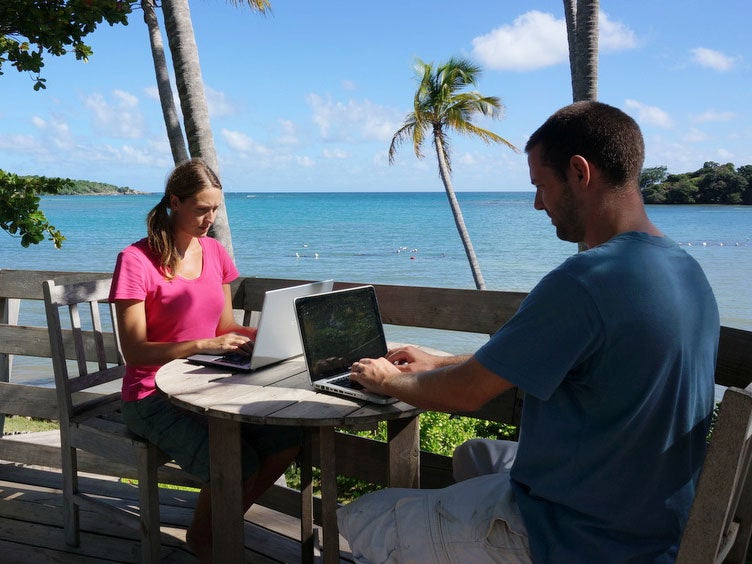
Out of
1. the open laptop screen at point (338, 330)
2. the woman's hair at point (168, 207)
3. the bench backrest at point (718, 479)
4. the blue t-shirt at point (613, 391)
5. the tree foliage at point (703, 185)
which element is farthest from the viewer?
the tree foliage at point (703, 185)

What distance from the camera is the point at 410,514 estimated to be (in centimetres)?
169

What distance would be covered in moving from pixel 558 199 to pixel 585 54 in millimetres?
4834

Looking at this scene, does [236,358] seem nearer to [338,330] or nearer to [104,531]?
[338,330]

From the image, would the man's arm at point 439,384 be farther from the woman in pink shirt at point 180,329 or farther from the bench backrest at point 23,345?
the bench backrest at point 23,345

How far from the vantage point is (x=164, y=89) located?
774 cm

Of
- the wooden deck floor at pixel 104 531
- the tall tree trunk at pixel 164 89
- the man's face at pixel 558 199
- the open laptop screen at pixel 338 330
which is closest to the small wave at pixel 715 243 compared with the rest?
the tall tree trunk at pixel 164 89

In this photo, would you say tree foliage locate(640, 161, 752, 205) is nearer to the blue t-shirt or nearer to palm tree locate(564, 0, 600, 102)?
palm tree locate(564, 0, 600, 102)

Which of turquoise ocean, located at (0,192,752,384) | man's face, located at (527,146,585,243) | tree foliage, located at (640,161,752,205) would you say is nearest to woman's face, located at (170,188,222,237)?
man's face, located at (527,146,585,243)

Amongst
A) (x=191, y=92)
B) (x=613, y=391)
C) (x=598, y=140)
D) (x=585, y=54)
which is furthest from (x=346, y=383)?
(x=585, y=54)

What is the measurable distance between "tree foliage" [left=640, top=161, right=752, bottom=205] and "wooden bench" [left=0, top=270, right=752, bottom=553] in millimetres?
80068

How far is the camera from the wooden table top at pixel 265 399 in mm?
1978

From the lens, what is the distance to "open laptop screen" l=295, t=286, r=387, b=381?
2.21 metres

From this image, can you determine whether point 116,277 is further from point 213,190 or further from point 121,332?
point 213,190

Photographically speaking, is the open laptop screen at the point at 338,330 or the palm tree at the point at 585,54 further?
the palm tree at the point at 585,54
